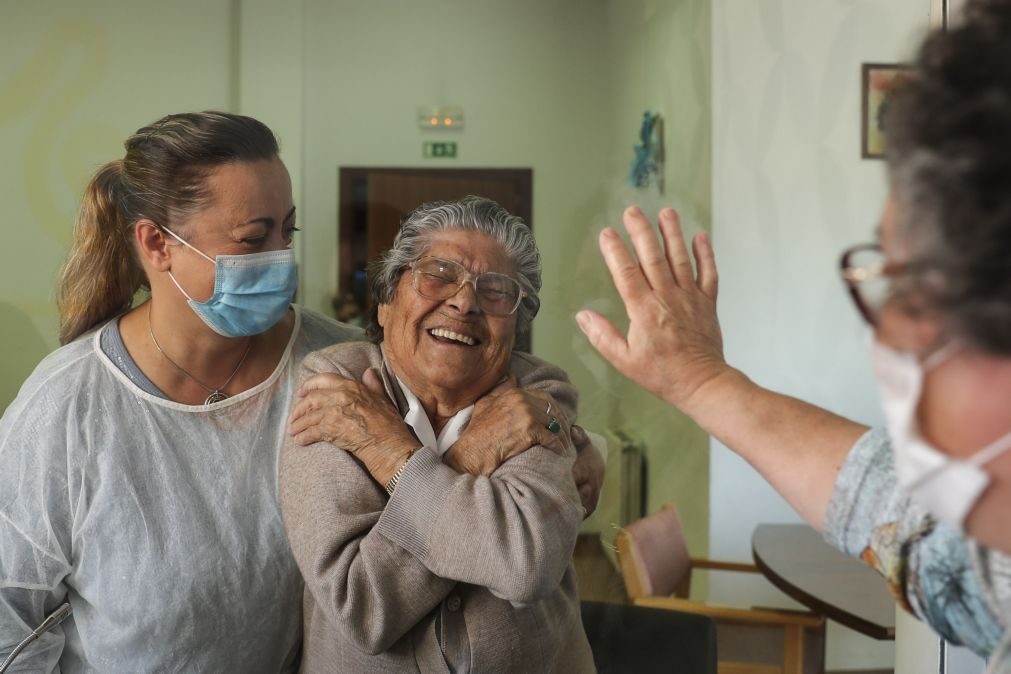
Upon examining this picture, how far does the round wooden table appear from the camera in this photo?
5.04 ft

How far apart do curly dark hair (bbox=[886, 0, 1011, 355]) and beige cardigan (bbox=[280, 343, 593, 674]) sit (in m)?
0.61

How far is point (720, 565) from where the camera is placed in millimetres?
1756

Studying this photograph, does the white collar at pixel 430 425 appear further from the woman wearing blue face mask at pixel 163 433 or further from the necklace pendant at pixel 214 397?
the necklace pendant at pixel 214 397

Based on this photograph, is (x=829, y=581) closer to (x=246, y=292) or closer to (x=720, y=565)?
(x=720, y=565)

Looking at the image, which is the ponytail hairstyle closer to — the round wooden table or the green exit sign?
the green exit sign

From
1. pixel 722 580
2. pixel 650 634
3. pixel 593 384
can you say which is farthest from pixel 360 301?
pixel 722 580

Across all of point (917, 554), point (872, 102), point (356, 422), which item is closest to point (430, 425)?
point (356, 422)

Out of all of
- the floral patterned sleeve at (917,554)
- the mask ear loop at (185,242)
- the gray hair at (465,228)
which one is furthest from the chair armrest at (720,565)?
the mask ear loop at (185,242)

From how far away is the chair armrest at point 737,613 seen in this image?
1564 millimetres

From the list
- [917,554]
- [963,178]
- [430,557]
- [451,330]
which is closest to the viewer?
[963,178]

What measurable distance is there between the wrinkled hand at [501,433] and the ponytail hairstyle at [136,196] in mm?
452

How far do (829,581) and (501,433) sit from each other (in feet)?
2.52

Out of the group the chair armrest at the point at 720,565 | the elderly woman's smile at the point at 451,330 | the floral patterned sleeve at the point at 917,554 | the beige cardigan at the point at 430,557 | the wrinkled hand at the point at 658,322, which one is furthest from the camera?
the chair armrest at the point at 720,565

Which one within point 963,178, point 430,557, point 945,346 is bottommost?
point 430,557
